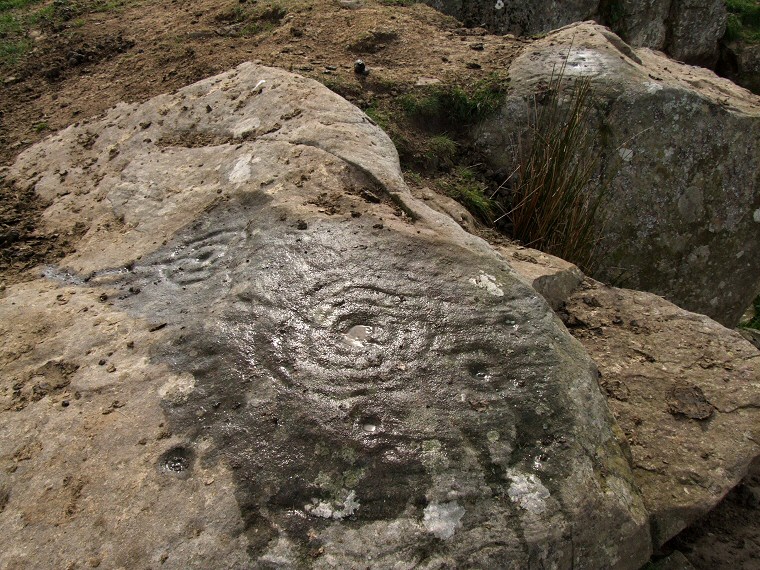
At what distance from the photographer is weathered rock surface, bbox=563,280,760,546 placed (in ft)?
8.52

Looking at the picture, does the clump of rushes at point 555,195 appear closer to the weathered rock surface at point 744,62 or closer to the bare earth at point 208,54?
the bare earth at point 208,54

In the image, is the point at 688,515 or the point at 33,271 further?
the point at 33,271

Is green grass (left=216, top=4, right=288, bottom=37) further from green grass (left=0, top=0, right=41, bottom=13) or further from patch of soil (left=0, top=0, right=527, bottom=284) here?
green grass (left=0, top=0, right=41, bottom=13)

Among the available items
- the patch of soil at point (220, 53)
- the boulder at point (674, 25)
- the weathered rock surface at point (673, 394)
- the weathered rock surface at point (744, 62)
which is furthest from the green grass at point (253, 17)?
the weathered rock surface at point (744, 62)

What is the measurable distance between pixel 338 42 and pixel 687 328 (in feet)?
11.5

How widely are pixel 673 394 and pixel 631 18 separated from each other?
7.91 meters

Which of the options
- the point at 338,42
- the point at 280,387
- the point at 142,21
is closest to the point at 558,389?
the point at 280,387

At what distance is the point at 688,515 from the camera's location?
2498 millimetres

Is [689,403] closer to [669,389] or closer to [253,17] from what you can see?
[669,389]

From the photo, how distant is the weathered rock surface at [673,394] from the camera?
2.60m

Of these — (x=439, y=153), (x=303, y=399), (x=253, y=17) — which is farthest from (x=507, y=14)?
(x=303, y=399)

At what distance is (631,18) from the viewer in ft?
30.7

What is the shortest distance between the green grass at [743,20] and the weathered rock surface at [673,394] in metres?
8.52

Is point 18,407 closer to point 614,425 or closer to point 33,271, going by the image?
point 33,271
